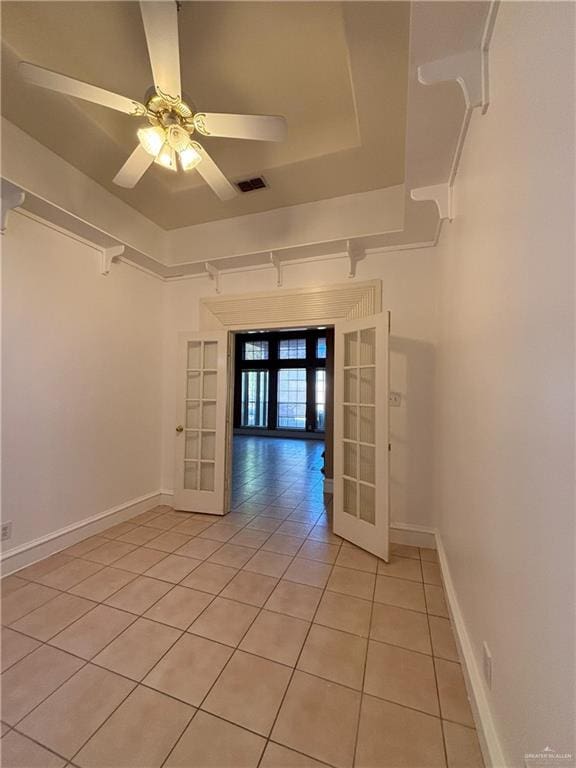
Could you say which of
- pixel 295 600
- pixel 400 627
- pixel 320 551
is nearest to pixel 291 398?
pixel 320 551

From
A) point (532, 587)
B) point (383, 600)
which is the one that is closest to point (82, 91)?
point (532, 587)

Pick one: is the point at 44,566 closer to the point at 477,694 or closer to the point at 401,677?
the point at 401,677

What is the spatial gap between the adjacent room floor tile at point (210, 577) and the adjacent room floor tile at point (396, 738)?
114 cm

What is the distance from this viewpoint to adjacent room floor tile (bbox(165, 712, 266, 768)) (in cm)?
A: 110

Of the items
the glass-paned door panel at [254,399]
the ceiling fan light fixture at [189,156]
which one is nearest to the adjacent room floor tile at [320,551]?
the ceiling fan light fixture at [189,156]

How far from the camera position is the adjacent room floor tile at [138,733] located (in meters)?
1.11

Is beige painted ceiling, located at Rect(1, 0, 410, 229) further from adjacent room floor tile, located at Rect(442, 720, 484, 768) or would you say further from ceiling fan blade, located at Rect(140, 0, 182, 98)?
adjacent room floor tile, located at Rect(442, 720, 484, 768)

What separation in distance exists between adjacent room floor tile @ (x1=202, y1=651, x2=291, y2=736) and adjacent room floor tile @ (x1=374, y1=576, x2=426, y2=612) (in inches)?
33.5

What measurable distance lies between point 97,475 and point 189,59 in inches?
129

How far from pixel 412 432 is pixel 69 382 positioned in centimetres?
311

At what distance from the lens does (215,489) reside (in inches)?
132

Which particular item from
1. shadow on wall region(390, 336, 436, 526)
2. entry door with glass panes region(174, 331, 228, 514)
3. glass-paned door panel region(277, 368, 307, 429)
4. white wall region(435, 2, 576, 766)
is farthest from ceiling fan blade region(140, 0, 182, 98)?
glass-paned door panel region(277, 368, 307, 429)

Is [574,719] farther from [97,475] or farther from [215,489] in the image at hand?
[97,475]

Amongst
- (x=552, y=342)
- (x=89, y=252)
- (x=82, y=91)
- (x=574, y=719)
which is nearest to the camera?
(x=574, y=719)
